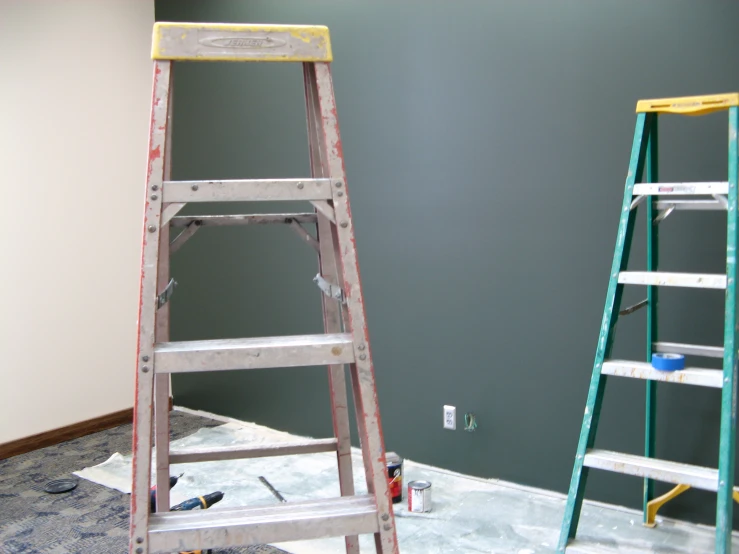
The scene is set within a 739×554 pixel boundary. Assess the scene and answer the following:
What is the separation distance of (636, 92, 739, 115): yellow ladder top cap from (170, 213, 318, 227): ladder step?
1.17 m

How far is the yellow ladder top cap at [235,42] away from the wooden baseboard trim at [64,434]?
300cm

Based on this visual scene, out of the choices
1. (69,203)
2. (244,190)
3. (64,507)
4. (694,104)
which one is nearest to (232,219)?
(244,190)

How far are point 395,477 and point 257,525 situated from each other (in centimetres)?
168

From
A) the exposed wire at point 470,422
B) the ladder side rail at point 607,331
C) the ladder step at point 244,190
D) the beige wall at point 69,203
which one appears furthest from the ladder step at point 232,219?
the beige wall at point 69,203

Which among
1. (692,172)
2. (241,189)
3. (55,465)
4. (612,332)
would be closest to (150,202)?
(241,189)

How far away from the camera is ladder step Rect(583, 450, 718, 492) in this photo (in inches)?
80.3

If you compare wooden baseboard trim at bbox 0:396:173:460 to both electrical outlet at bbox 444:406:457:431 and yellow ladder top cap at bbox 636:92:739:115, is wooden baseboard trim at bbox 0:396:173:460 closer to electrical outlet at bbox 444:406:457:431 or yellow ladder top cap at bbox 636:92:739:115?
electrical outlet at bbox 444:406:457:431

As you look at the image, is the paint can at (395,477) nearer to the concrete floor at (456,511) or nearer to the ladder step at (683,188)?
the concrete floor at (456,511)

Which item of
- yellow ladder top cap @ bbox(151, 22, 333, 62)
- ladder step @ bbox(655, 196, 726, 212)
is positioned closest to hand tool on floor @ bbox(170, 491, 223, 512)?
yellow ladder top cap @ bbox(151, 22, 333, 62)

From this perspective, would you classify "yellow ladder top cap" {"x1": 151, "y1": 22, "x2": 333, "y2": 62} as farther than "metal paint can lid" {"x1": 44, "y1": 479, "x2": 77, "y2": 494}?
No

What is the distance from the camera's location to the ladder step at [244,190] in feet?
4.19

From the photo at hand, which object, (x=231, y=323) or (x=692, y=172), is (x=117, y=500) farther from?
(x=692, y=172)

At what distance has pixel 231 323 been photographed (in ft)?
13.3

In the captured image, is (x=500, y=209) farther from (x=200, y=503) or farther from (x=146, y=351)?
(x=146, y=351)
